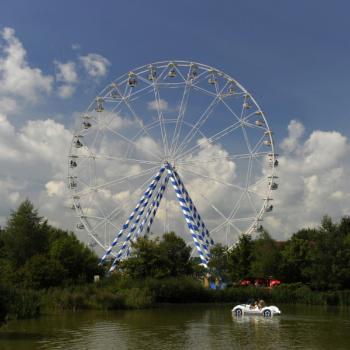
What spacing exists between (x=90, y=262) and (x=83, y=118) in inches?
473

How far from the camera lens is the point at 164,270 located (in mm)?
44781

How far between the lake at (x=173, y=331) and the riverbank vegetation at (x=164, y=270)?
488 cm

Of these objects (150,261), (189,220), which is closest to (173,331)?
(150,261)

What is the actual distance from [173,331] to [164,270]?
20956mm

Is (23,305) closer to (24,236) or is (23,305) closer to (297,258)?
(24,236)

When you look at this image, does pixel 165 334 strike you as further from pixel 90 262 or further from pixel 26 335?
pixel 90 262

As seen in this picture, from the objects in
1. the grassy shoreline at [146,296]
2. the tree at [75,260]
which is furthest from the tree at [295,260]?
the tree at [75,260]

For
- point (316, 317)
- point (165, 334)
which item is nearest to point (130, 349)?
point (165, 334)

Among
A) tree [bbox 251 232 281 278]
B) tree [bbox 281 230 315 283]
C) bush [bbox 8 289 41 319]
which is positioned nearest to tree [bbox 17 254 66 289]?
bush [bbox 8 289 41 319]

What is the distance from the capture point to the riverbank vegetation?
37.7 m

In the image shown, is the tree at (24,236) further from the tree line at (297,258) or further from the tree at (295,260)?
the tree at (295,260)

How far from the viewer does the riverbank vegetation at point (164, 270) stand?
124 ft

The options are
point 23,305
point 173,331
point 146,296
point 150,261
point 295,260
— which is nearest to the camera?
point 173,331

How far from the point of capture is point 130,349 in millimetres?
18516
